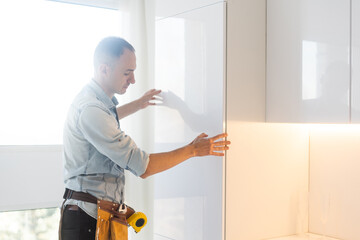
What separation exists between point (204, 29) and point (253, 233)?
923mm

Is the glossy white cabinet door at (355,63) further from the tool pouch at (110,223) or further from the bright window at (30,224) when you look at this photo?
the bright window at (30,224)

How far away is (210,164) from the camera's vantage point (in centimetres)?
201

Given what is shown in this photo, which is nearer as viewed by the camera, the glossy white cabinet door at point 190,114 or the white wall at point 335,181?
the glossy white cabinet door at point 190,114

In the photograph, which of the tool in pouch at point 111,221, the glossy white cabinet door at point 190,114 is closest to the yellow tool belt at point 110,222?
the tool in pouch at point 111,221

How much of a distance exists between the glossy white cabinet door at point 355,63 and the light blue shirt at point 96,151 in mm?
796

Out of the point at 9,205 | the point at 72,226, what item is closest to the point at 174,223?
the point at 72,226

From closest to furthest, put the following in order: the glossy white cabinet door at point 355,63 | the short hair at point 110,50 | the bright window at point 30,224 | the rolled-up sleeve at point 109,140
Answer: the glossy white cabinet door at point 355,63 → the rolled-up sleeve at point 109,140 → the short hair at point 110,50 → the bright window at point 30,224

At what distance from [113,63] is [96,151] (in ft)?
1.23

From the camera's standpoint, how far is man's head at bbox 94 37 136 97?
1.94 meters

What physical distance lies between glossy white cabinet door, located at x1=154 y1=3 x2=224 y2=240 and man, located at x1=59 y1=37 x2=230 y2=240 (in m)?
0.14

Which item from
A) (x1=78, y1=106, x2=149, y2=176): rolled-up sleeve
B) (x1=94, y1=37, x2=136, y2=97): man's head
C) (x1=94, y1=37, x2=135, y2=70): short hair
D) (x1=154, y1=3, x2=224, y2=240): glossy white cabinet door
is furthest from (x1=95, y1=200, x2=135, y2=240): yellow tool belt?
(x1=94, y1=37, x2=135, y2=70): short hair

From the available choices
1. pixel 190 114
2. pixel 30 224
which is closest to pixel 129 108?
pixel 190 114

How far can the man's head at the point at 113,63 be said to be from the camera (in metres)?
1.94

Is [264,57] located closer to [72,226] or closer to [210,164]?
[210,164]
